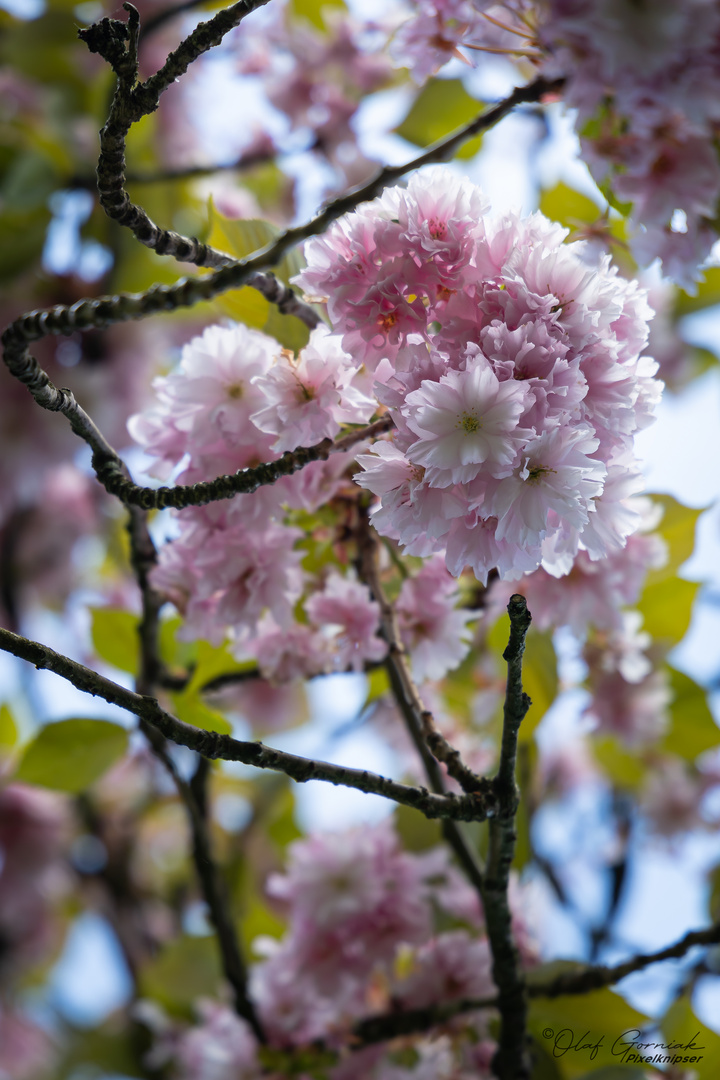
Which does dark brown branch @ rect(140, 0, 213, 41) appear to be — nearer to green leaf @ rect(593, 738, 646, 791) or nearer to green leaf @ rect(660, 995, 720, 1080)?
green leaf @ rect(593, 738, 646, 791)

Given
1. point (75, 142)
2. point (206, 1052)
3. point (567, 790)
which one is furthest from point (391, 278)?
point (567, 790)

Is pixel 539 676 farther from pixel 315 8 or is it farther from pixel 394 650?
pixel 315 8

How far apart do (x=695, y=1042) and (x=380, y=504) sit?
0.61 m

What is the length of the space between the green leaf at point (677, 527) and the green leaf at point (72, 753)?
23.7 inches

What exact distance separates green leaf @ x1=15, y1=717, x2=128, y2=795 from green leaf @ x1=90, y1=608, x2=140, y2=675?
72 millimetres

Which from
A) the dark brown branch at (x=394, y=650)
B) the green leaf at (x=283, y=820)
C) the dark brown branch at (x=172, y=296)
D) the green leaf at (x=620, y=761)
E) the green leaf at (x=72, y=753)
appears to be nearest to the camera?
the dark brown branch at (x=172, y=296)

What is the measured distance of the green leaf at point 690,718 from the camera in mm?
1071

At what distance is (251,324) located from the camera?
67cm

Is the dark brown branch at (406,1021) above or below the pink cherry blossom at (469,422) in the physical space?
below

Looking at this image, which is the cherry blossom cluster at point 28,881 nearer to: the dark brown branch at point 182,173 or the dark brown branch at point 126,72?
the dark brown branch at point 182,173

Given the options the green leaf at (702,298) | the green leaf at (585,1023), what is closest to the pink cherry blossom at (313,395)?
the green leaf at (585,1023)

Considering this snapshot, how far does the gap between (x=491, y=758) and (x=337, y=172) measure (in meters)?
1.08

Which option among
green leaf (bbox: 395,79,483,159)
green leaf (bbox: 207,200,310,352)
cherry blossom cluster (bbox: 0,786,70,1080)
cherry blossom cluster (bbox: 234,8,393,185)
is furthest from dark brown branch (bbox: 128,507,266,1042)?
cherry blossom cluster (bbox: 234,8,393,185)

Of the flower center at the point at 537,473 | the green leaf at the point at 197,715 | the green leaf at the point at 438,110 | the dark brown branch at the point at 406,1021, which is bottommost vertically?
the dark brown branch at the point at 406,1021
